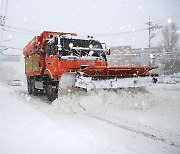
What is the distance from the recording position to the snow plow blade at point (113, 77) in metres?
7.47

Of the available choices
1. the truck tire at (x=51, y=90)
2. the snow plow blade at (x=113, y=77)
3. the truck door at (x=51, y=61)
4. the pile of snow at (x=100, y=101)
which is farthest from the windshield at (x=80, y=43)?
the pile of snow at (x=100, y=101)

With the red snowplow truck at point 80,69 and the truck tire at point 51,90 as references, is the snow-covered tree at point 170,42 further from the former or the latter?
the truck tire at point 51,90

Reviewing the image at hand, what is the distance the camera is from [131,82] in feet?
27.1

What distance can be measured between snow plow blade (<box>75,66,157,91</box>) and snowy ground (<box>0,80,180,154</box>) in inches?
16.3

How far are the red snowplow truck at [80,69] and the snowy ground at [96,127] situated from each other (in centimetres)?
49

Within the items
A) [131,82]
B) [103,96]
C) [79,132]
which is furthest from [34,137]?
[131,82]

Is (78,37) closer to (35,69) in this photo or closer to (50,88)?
(50,88)

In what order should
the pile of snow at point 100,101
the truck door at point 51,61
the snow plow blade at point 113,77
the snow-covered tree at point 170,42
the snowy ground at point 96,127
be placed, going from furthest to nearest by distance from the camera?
the snow-covered tree at point 170,42 → the truck door at point 51,61 → the pile of snow at point 100,101 → the snow plow blade at point 113,77 → the snowy ground at point 96,127

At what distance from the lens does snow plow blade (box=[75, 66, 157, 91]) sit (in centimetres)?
747

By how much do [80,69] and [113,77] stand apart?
121 cm

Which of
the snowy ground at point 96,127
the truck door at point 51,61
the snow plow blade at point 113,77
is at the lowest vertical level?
the snowy ground at point 96,127

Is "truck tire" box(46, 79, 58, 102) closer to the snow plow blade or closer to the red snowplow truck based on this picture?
the red snowplow truck

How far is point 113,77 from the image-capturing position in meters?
8.00

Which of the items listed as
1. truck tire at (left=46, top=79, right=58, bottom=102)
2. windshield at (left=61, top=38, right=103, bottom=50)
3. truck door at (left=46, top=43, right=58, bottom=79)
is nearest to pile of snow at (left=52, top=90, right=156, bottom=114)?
truck tire at (left=46, top=79, right=58, bottom=102)
